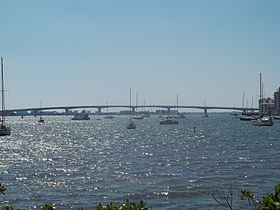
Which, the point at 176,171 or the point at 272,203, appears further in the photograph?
the point at 176,171

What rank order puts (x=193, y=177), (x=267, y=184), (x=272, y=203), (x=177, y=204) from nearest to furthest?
(x=272, y=203) → (x=177, y=204) → (x=267, y=184) → (x=193, y=177)

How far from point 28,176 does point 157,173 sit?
8.11 m

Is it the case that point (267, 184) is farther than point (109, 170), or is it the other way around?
point (109, 170)

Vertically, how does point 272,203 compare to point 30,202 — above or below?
above

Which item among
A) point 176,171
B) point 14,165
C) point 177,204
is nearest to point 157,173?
point 176,171

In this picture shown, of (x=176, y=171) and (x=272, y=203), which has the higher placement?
(x=272, y=203)

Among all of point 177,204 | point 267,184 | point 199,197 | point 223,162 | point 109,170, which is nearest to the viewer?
point 177,204

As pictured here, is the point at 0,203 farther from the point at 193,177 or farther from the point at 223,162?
the point at 223,162

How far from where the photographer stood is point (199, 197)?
72.9 feet

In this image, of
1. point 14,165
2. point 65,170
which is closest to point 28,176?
point 65,170

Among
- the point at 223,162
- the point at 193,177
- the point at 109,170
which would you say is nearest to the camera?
the point at 193,177

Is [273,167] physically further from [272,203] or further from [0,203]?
[272,203]

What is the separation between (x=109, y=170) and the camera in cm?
3312

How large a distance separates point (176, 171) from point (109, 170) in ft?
15.1
